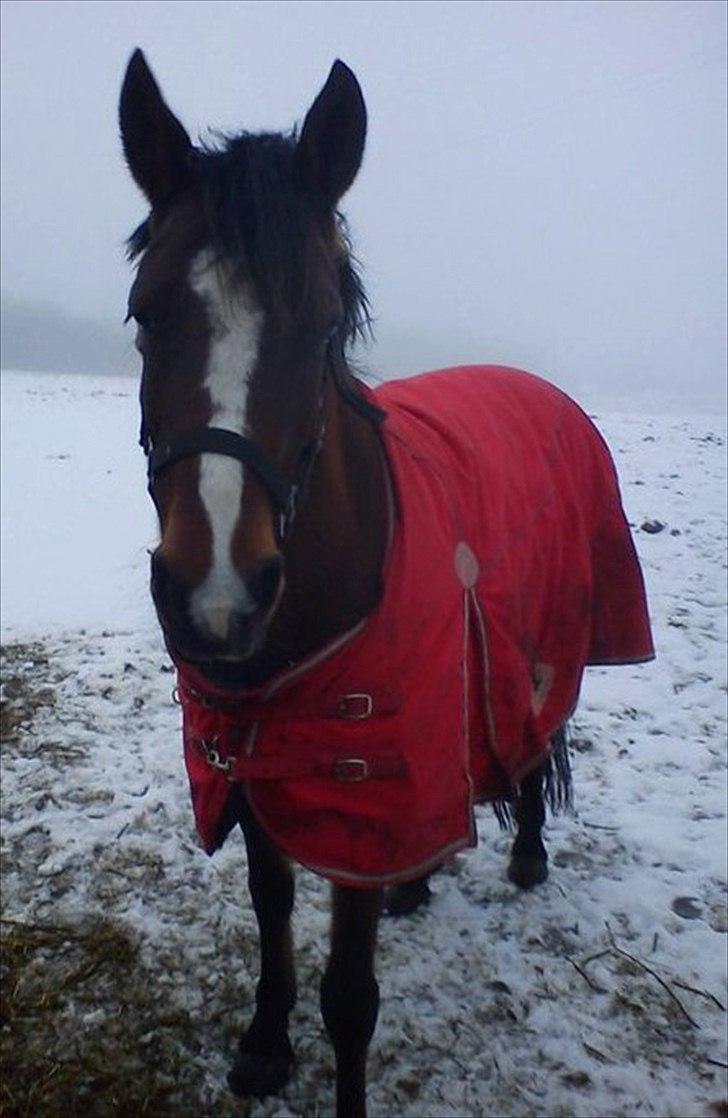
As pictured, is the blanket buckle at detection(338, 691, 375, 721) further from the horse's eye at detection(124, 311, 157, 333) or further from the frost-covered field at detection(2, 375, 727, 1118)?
the frost-covered field at detection(2, 375, 727, 1118)

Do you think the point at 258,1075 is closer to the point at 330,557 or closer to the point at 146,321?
the point at 330,557

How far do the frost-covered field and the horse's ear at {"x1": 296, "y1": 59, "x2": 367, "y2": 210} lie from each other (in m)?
2.35

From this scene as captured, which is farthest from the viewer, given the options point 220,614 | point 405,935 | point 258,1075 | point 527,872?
point 527,872

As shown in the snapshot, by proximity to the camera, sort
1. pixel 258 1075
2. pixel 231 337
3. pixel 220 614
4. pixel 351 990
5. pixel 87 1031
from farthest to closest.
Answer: pixel 87 1031, pixel 258 1075, pixel 351 990, pixel 231 337, pixel 220 614

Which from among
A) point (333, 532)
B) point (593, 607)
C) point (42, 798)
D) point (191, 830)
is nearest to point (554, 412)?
point (593, 607)

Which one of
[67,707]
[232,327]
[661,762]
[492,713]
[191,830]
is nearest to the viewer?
[232,327]

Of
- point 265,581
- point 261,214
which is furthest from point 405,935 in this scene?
point 261,214

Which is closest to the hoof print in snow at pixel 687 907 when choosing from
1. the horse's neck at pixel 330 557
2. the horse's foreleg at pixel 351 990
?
the horse's foreleg at pixel 351 990

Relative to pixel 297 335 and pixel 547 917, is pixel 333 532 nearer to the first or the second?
pixel 297 335

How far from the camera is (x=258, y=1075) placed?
2.38 m

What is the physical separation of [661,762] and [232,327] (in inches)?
125

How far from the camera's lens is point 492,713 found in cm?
222

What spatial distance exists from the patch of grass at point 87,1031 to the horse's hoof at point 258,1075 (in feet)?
0.27

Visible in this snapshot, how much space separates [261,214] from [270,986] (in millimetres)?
2088
